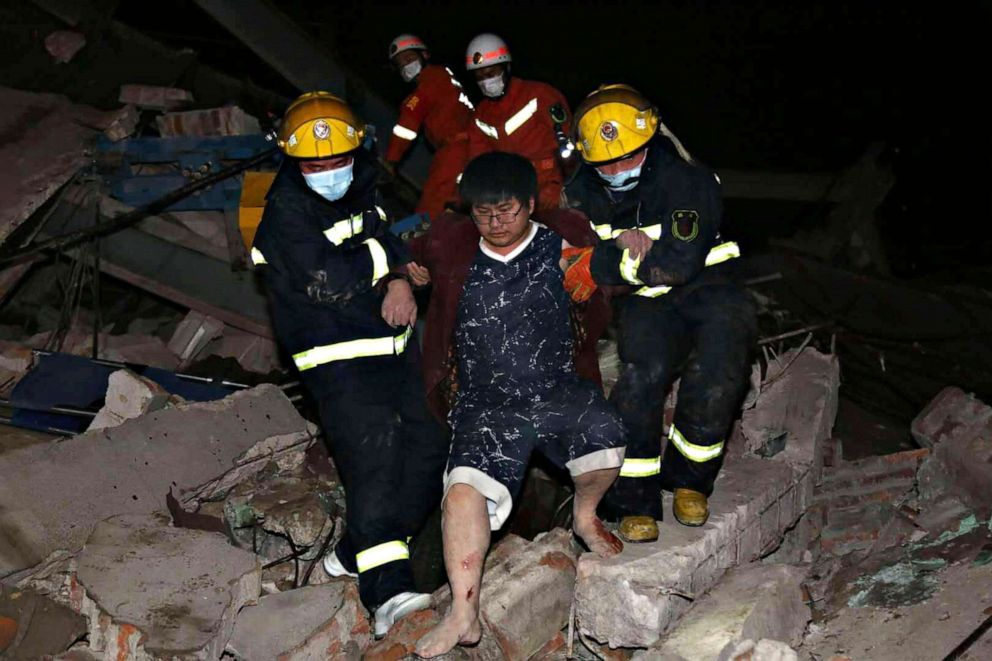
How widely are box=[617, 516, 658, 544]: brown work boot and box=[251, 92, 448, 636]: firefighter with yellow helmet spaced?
0.86 m

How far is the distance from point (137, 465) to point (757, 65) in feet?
31.5

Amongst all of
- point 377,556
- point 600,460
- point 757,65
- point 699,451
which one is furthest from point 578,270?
point 757,65

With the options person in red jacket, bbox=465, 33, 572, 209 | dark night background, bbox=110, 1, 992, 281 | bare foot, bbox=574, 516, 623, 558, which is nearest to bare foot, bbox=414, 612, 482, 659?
bare foot, bbox=574, 516, 623, 558

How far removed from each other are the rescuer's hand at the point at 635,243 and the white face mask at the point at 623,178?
32 centimetres

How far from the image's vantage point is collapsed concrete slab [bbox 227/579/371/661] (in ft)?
13.1

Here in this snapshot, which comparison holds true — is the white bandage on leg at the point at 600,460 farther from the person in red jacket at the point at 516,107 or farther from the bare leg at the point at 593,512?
the person in red jacket at the point at 516,107

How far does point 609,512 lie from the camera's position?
4.38 metres

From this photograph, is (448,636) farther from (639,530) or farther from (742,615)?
(742,615)

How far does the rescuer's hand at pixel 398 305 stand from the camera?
438 centimetres

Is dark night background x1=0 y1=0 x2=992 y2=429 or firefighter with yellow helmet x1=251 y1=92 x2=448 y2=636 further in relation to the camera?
dark night background x1=0 y1=0 x2=992 y2=429

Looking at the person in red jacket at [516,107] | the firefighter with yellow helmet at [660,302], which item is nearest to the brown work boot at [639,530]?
the firefighter with yellow helmet at [660,302]

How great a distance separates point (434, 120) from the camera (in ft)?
24.4

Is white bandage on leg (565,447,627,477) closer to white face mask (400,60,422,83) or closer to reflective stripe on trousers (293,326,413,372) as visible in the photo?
reflective stripe on trousers (293,326,413,372)

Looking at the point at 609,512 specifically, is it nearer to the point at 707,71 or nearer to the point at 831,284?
the point at 831,284
